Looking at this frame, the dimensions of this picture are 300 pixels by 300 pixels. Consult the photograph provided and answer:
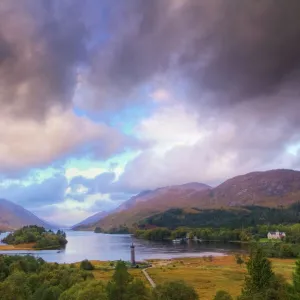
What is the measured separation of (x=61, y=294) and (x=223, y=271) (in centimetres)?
6660

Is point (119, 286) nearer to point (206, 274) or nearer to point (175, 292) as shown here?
point (175, 292)

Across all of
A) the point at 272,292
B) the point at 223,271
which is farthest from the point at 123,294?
the point at 223,271

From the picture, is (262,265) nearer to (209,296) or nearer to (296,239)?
(209,296)

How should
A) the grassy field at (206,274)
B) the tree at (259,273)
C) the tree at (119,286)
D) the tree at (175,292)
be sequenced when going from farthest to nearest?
the grassy field at (206,274)
the tree at (259,273)
the tree at (175,292)
the tree at (119,286)

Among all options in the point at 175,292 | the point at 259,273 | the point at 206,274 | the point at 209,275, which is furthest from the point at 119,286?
the point at 206,274

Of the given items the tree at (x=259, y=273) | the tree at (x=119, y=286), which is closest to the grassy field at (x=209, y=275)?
the tree at (x=259, y=273)

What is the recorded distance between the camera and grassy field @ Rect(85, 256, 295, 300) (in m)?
80.1

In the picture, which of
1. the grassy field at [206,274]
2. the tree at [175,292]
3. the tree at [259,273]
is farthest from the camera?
the grassy field at [206,274]

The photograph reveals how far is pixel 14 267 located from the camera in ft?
280

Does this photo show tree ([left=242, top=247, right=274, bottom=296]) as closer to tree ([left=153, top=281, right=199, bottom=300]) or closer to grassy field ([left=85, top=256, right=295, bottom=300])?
tree ([left=153, top=281, right=199, bottom=300])

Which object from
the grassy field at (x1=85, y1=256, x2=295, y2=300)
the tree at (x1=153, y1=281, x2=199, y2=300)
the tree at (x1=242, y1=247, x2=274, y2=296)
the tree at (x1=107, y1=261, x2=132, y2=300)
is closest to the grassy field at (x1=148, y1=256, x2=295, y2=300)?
the grassy field at (x1=85, y1=256, x2=295, y2=300)

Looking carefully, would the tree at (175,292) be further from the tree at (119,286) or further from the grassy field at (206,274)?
the grassy field at (206,274)

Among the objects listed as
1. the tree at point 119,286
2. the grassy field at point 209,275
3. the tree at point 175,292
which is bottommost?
the grassy field at point 209,275

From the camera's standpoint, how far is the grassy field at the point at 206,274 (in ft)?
263
